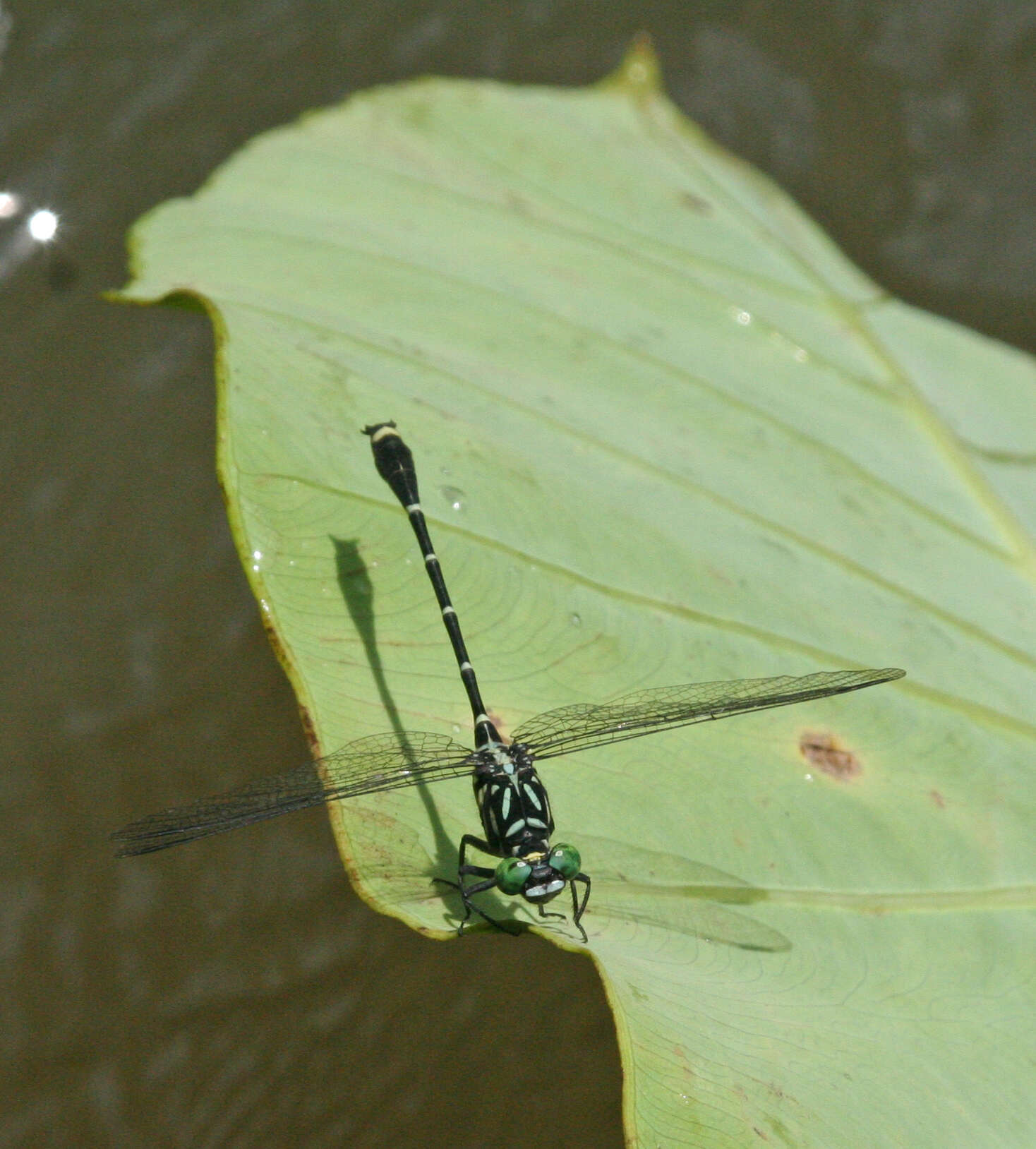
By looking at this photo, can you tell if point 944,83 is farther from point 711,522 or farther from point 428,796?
point 428,796

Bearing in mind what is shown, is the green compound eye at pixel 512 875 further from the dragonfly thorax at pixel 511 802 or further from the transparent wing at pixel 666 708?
the transparent wing at pixel 666 708

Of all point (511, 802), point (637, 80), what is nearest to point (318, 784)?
point (511, 802)

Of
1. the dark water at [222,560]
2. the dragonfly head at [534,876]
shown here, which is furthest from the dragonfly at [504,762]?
the dark water at [222,560]

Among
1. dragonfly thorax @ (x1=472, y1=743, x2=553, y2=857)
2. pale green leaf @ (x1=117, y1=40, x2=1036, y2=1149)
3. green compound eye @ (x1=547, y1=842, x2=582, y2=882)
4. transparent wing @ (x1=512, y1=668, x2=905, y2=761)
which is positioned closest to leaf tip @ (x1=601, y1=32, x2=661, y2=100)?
pale green leaf @ (x1=117, y1=40, x2=1036, y2=1149)

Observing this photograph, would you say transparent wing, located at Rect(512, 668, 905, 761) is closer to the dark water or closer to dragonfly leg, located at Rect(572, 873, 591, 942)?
dragonfly leg, located at Rect(572, 873, 591, 942)

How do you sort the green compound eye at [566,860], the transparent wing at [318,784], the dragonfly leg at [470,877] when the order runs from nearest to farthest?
the transparent wing at [318,784]
the dragonfly leg at [470,877]
the green compound eye at [566,860]

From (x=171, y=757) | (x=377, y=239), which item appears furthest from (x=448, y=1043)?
(x=377, y=239)

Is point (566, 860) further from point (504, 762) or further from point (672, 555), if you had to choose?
point (672, 555)
